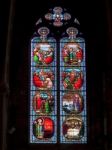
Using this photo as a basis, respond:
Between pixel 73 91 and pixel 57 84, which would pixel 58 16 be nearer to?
pixel 57 84

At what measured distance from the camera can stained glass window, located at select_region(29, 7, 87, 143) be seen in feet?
63.9

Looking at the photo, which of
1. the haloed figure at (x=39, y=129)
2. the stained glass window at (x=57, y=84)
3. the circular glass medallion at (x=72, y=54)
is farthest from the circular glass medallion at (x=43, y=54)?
the haloed figure at (x=39, y=129)

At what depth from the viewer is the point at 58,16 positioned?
67.3 feet

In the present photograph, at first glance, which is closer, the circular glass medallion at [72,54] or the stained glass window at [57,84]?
the stained glass window at [57,84]

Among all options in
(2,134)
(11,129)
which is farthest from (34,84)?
(2,134)

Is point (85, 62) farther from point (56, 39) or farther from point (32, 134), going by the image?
point (32, 134)

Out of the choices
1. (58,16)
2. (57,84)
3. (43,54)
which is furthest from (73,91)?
(58,16)

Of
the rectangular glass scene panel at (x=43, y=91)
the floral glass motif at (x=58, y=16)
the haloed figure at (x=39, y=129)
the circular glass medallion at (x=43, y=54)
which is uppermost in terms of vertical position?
the floral glass motif at (x=58, y=16)

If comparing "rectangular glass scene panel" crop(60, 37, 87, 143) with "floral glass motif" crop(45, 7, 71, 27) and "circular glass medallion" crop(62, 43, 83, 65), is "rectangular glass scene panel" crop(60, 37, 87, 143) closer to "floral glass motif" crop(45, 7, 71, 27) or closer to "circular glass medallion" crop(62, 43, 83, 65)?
"circular glass medallion" crop(62, 43, 83, 65)

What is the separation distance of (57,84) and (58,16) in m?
2.06

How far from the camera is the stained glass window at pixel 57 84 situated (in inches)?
766

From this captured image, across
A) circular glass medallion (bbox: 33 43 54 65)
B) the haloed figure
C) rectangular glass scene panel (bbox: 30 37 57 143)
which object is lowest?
the haloed figure

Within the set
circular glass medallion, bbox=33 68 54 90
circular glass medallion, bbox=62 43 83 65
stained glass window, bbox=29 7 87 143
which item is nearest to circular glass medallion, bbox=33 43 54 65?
stained glass window, bbox=29 7 87 143

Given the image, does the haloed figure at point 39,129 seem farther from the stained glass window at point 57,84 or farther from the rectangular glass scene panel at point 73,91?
the rectangular glass scene panel at point 73,91
